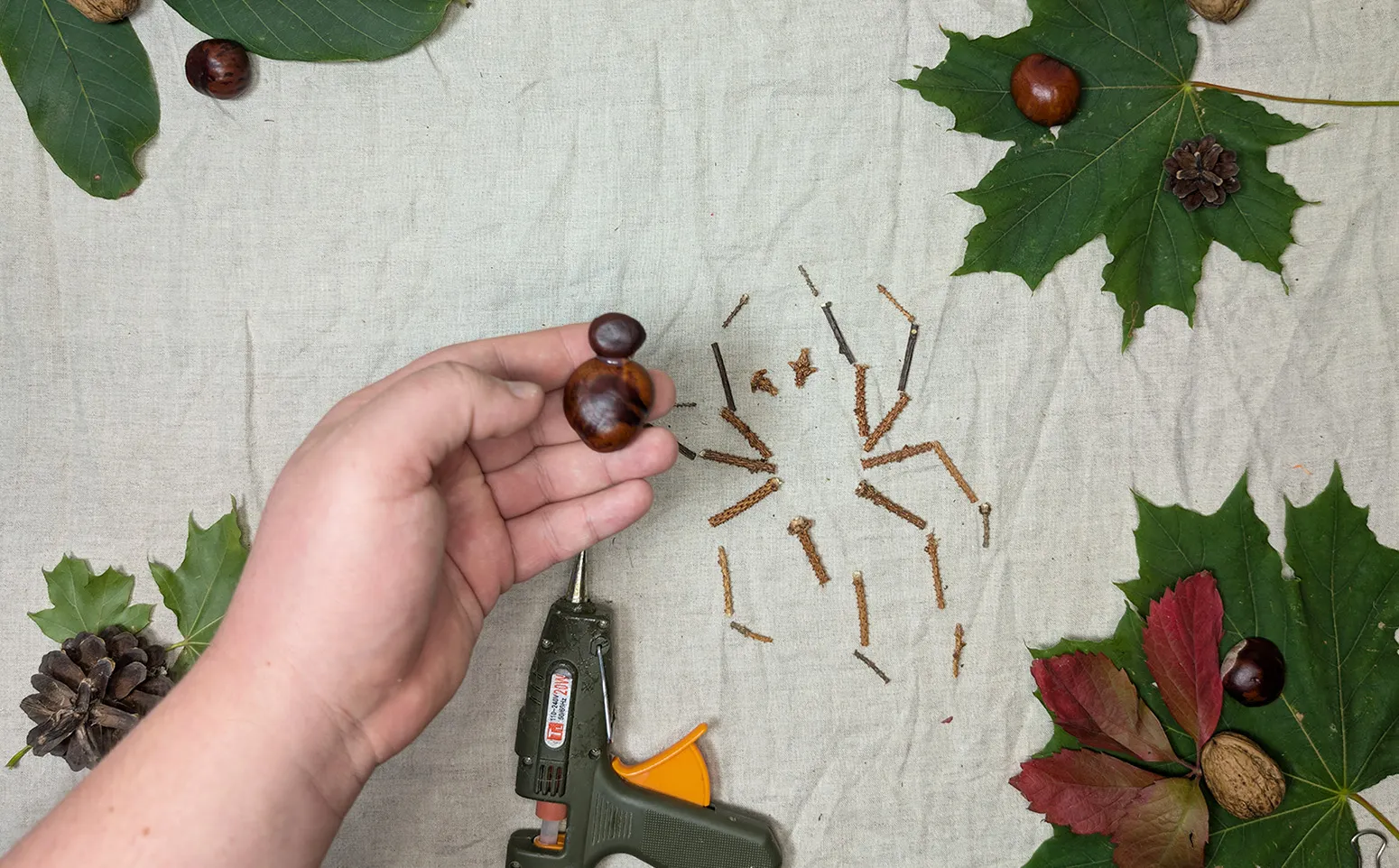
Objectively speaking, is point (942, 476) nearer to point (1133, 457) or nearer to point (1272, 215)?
point (1133, 457)

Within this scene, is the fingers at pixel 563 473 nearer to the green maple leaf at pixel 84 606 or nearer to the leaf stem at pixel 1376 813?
the green maple leaf at pixel 84 606

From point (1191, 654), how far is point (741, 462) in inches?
30.9

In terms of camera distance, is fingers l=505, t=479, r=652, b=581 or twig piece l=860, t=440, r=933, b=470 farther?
twig piece l=860, t=440, r=933, b=470

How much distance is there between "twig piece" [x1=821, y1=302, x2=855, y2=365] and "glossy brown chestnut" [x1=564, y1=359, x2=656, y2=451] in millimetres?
447

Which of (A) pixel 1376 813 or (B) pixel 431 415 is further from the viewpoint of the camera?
(A) pixel 1376 813

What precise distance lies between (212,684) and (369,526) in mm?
293

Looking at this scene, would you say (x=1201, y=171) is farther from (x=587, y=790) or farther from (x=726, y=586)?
(x=587, y=790)

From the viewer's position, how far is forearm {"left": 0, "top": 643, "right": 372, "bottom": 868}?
1123 mm

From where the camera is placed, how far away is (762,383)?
1.65m

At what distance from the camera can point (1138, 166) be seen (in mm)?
1634

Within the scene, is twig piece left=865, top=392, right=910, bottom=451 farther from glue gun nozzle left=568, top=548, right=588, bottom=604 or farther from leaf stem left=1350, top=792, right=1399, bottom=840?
leaf stem left=1350, top=792, right=1399, bottom=840

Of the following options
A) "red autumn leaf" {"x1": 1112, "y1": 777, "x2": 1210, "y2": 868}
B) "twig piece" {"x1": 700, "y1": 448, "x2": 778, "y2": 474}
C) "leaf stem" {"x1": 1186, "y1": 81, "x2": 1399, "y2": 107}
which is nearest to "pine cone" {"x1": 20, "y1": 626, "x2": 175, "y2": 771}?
"twig piece" {"x1": 700, "y1": 448, "x2": 778, "y2": 474}

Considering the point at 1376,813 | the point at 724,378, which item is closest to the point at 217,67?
the point at 724,378

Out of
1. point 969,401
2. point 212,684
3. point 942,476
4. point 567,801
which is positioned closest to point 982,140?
point 969,401
